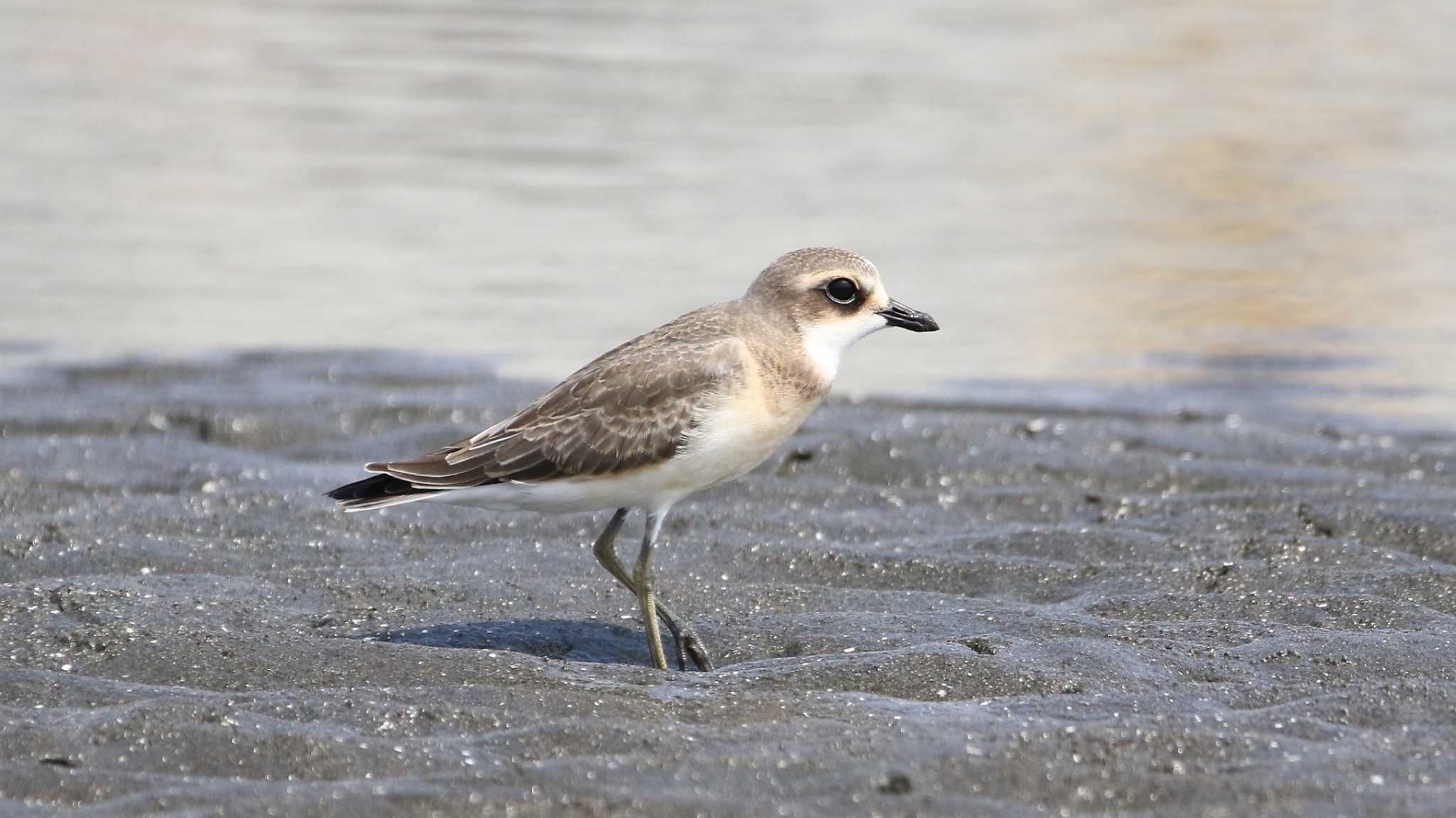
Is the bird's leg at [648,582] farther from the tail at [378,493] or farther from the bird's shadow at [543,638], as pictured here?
the tail at [378,493]

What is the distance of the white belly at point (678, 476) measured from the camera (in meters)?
6.27

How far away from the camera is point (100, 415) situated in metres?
10.1

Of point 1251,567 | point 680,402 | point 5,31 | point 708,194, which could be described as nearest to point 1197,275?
point 708,194

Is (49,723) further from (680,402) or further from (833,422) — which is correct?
(833,422)

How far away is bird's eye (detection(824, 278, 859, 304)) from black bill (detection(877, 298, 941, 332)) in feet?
0.49

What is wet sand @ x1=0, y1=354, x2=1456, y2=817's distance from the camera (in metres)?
4.53

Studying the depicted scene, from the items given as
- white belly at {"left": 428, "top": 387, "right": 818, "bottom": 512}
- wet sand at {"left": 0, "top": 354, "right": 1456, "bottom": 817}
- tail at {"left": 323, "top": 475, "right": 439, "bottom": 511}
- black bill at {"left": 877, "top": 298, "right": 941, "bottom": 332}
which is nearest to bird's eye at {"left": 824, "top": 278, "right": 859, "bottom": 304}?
black bill at {"left": 877, "top": 298, "right": 941, "bottom": 332}

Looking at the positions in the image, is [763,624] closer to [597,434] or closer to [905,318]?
[597,434]

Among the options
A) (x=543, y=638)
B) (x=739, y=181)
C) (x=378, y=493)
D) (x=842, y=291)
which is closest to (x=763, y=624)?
(x=543, y=638)

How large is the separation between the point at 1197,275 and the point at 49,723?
11973 millimetres

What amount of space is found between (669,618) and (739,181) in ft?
35.7

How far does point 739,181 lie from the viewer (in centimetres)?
1689

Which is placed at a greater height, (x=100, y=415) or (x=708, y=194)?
(x=708, y=194)

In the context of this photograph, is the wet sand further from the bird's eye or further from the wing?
the bird's eye
